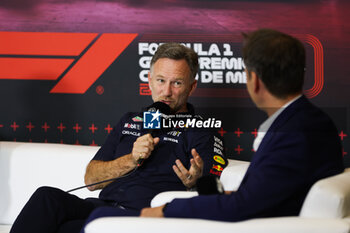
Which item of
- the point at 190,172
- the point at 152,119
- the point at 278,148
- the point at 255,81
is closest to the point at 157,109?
the point at 152,119

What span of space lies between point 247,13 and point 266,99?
1.84 metres

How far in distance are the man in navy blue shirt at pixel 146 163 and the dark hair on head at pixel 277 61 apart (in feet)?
2.33

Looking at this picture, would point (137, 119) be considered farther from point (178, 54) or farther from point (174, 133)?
point (178, 54)

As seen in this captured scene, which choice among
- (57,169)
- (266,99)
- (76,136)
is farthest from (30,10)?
(266,99)

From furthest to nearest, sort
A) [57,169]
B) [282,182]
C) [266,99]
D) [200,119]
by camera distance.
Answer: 1. [57,169]
2. [200,119]
3. [266,99]
4. [282,182]

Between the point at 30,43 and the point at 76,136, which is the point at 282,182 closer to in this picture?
the point at 76,136

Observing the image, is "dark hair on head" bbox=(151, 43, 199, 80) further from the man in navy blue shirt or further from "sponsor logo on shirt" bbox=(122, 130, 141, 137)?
"sponsor logo on shirt" bbox=(122, 130, 141, 137)

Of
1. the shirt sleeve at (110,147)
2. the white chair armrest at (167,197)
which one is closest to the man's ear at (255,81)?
the white chair armrest at (167,197)

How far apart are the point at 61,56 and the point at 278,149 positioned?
2.40m

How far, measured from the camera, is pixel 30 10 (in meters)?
3.59

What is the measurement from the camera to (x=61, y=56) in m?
3.60

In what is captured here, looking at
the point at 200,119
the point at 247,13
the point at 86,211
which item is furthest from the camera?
the point at 247,13

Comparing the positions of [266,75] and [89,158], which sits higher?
[266,75]

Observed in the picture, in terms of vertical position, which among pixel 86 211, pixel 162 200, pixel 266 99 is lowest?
pixel 86 211
